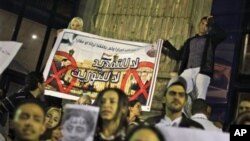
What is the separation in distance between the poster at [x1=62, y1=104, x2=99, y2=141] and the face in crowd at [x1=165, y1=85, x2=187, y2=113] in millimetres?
1061

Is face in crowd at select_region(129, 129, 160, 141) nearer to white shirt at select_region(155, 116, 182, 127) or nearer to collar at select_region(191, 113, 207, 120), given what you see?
white shirt at select_region(155, 116, 182, 127)

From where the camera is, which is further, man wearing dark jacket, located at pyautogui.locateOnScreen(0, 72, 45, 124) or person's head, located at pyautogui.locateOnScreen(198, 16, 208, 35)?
person's head, located at pyautogui.locateOnScreen(198, 16, 208, 35)

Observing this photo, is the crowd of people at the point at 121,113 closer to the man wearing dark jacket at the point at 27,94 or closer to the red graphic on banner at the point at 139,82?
the man wearing dark jacket at the point at 27,94

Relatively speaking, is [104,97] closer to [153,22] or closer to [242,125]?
Result: [242,125]

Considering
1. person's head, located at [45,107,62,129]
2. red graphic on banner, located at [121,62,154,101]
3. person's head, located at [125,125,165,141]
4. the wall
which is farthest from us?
the wall

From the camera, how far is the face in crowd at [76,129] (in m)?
2.82

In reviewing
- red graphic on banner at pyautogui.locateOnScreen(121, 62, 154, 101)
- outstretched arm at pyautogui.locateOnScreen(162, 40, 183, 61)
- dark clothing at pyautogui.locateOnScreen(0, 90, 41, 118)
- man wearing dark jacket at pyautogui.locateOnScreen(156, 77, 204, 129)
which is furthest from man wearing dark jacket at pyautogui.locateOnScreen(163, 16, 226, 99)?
dark clothing at pyautogui.locateOnScreen(0, 90, 41, 118)

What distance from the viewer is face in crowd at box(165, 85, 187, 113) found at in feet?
12.5

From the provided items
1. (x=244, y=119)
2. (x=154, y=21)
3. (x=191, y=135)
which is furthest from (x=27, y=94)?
(x=154, y=21)

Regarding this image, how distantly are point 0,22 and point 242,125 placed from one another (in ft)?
26.9

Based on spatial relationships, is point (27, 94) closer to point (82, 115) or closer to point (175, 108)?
point (175, 108)

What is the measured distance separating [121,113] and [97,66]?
347 centimetres

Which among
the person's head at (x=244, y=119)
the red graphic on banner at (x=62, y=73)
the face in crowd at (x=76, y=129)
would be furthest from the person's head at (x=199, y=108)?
the red graphic on banner at (x=62, y=73)

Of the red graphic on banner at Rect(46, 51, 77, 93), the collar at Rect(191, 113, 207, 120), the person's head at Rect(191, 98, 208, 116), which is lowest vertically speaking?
the collar at Rect(191, 113, 207, 120)
